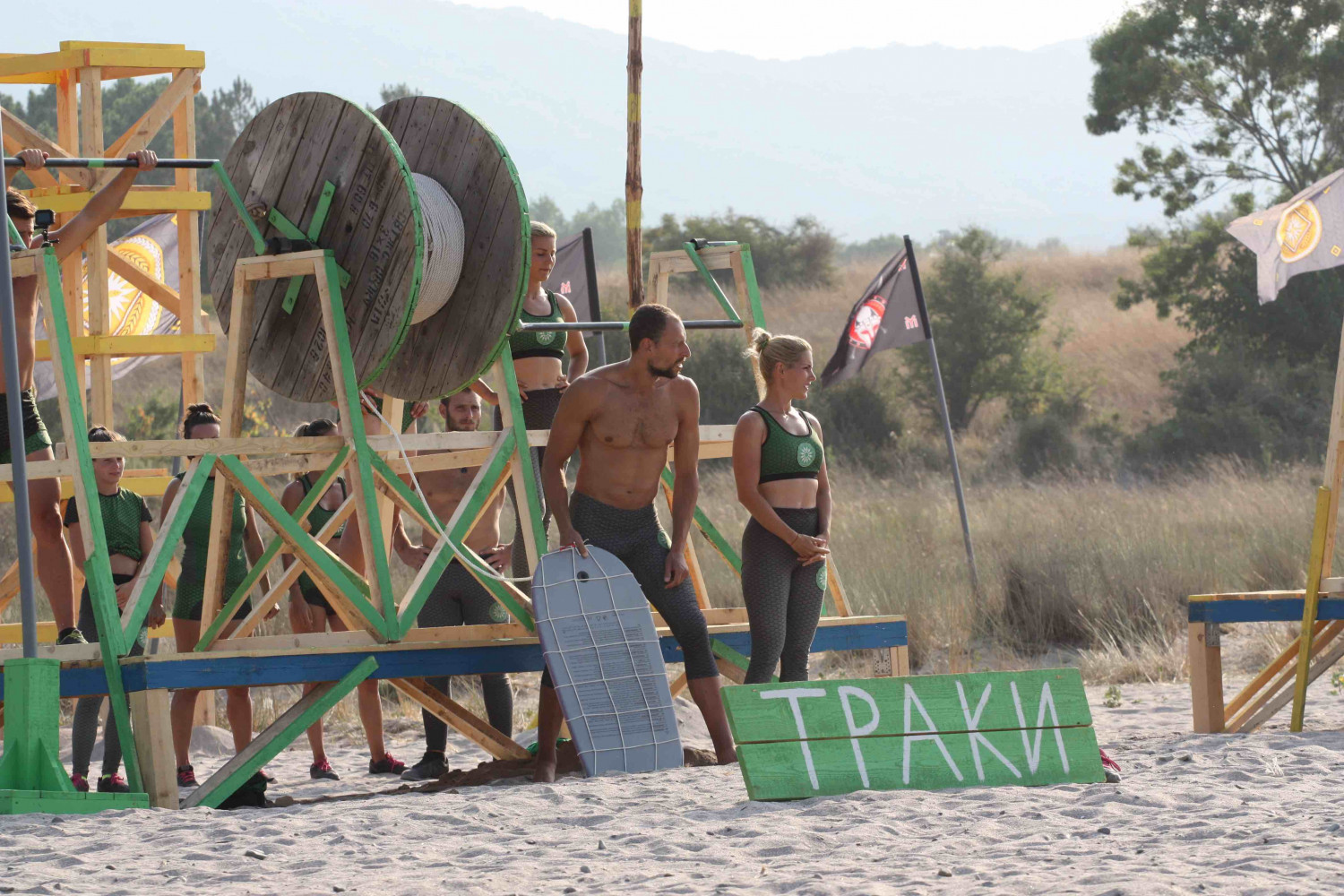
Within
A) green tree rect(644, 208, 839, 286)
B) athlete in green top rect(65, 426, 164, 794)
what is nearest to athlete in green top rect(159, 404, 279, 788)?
athlete in green top rect(65, 426, 164, 794)

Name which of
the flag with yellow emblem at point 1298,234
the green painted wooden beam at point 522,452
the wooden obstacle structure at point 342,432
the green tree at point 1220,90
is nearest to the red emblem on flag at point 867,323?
the flag with yellow emblem at point 1298,234

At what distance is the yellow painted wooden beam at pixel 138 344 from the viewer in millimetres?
9797

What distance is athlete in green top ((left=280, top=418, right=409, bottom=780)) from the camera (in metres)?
8.59

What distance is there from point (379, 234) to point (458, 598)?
2.16 metres

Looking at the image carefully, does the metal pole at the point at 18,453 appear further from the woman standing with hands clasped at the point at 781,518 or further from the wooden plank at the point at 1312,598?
the wooden plank at the point at 1312,598

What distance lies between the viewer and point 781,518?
708cm

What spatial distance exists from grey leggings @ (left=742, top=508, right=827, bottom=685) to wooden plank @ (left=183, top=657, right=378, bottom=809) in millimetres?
1622

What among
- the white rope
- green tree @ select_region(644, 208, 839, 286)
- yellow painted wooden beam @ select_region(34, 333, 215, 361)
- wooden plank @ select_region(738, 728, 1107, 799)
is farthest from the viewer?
green tree @ select_region(644, 208, 839, 286)

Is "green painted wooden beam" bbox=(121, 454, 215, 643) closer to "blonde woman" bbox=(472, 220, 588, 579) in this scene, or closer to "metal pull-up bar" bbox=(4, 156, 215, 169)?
"metal pull-up bar" bbox=(4, 156, 215, 169)

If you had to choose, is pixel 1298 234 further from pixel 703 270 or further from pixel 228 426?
pixel 228 426

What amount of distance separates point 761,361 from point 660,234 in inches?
1341

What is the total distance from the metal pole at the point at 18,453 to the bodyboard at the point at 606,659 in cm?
200

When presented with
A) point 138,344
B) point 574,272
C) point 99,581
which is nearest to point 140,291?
point 138,344

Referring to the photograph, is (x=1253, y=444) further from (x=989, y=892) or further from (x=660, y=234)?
(x=989, y=892)
